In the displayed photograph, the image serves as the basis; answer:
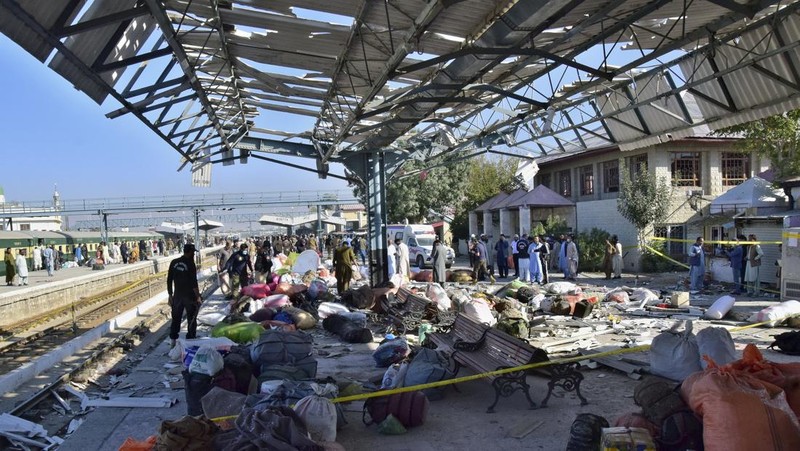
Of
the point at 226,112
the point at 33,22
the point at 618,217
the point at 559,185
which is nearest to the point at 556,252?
the point at 618,217

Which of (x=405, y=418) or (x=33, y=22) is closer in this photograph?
(x=33, y=22)

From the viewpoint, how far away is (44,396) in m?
8.17

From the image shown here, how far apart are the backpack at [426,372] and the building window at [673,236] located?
719 inches

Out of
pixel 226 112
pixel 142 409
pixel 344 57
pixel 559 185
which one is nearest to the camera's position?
pixel 142 409

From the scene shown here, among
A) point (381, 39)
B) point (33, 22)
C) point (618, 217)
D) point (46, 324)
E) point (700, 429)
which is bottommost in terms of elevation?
point (46, 324)

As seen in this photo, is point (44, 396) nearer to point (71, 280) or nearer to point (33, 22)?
point (33, 22)

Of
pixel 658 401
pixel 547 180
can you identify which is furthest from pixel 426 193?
pixel 658 401

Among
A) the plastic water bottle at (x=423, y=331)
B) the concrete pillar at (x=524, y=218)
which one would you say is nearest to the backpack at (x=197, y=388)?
the plastic water bottle at (x=423, y=331)

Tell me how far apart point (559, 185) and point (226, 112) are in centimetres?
2160

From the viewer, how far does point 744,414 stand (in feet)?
12.9

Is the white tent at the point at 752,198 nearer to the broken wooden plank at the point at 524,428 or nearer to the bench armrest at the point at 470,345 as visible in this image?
the bench armrest at the point at 470,345

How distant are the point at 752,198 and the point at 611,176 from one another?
27.6 feet

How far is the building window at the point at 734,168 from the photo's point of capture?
936 inches

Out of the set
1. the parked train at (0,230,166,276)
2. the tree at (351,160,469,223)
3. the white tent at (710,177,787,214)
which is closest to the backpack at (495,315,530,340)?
the white tent at (710,177,787,214)
